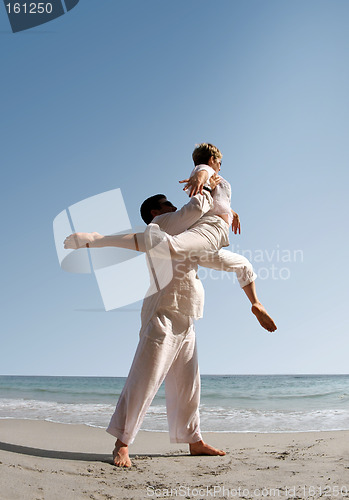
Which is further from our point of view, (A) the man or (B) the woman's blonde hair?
(B) the woman's blonde hair

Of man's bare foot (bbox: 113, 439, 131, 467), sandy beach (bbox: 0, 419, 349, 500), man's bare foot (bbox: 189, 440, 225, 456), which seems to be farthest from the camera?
man's bare foot (bbox: 189, 440, 225, 456)

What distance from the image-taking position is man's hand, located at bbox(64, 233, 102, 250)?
8.70ft

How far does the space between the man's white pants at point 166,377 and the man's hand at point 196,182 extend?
81 cm

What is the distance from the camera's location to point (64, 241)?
274cm

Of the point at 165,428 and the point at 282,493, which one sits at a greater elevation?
the point at 282,493

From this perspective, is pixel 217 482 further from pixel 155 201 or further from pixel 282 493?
pixel 155 201

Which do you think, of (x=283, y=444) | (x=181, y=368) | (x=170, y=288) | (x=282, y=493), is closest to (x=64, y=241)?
(x=170, y=288)

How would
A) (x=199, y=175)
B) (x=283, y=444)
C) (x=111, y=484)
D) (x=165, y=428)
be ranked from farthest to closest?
(x=165, y=428) → (x=283, y=444) → (x=199, y=175) → (x=111, y=484)

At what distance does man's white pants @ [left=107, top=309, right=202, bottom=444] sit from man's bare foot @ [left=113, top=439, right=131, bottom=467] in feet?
0.12

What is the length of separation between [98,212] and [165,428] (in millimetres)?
3076

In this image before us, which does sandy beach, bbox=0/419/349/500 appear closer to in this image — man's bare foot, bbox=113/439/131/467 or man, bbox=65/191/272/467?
man's bare foot, bbox=113/439/131/467

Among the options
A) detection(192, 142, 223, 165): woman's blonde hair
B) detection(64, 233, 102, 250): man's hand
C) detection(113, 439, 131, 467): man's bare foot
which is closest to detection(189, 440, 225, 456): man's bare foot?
detection(113, 439, 131, 467): man's bare foot

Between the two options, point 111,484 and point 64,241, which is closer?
point 111,484

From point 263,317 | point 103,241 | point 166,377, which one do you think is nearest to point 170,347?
point 166,377
